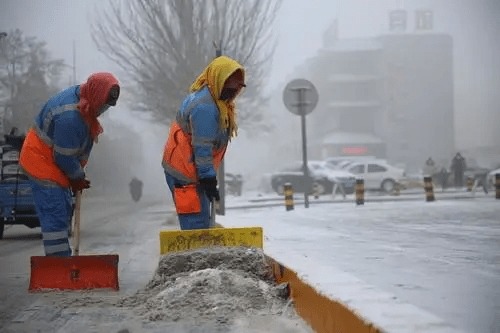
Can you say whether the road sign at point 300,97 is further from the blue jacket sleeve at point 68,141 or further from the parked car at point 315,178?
the parked car at point 315,178

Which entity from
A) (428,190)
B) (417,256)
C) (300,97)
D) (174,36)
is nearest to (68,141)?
(417,256)

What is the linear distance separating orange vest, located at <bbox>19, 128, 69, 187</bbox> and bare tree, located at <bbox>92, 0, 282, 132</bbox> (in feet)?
60.8

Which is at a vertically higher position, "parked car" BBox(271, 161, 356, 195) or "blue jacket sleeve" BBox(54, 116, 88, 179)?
"blue jacket sleeve" BBox(54, 116, 88, 179)

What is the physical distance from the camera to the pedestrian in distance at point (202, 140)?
525 cm

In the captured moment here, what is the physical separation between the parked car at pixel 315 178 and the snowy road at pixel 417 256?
1769 cm

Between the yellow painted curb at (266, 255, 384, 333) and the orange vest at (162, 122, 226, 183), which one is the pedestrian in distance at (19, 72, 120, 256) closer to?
the orange vest at (162, 122, 226, 183)

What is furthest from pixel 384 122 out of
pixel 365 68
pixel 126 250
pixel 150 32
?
pixel 126 250

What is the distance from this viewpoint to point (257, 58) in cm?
2923

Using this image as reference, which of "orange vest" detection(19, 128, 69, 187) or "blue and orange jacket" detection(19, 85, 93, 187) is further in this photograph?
"orange vest" detection(19, 128, 69, 187)

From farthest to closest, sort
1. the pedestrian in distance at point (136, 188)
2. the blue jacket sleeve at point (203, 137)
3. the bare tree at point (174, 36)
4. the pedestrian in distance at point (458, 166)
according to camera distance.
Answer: the pedestrian in distance at point (136, 188) < the pedestrian in distance at point (458, 166) < the bare tree at point (174, 36) < the blue jacket sleeve at point (203, 137)

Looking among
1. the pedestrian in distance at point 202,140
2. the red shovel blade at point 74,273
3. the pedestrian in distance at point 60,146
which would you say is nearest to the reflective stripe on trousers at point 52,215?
the pedestrian in distance at point 60,146

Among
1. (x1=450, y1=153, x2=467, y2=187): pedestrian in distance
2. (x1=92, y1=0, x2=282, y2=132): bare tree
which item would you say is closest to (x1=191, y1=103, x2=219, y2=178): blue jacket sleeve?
(x1=92, y1=0, x2=282, y2=132): bare tree

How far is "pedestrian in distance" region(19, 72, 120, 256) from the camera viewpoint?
18.2ft

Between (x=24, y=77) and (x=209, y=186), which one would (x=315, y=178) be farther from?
(x=209, y=186)
